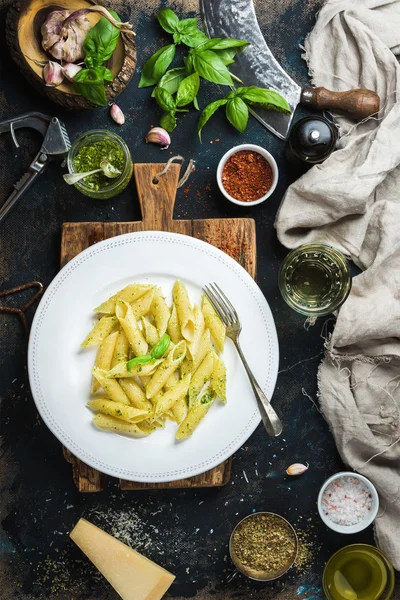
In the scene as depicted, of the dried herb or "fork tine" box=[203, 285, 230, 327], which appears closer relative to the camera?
"fork tine" box=[203, 285, 230, 327]

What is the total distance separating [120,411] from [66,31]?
1214 mm

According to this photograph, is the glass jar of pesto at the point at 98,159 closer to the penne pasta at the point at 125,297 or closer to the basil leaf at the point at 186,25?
the penne pasta at the point at 125,297

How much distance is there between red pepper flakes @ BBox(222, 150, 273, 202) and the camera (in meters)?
2.07

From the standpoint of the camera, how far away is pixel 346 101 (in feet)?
6.75

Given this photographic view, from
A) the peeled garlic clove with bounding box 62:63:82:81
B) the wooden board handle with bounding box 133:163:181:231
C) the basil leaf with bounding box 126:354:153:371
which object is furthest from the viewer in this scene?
the wooden board handle with bounding box 133:163:181:231

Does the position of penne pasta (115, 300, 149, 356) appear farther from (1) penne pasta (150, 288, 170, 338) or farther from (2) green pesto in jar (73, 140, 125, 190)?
(2) green pesto in jar (73, 140, 125, 190)

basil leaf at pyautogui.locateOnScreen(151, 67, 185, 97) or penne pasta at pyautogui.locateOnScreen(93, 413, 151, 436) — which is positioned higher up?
basil leaf at pyautogui.locateOnScreen(151, 67, 185, 97)

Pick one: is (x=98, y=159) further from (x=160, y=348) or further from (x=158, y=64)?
(x=160, y=348)

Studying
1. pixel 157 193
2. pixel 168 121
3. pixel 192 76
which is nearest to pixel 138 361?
pixel 157 193

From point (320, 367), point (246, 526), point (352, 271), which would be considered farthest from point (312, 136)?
point (246, 526)

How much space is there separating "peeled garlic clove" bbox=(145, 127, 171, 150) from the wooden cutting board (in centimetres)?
11

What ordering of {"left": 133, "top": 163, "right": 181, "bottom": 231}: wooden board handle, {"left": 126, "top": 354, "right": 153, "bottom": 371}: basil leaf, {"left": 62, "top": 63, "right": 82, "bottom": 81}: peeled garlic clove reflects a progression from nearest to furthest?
{"left": 126, "top": 354, "right": 153, "bottom": 371}: basil leaf → {"left": 62, "top": 63, "right": 82, "bottom": 81}: peeled garlic clove → {"left": 133, "top": 163, "right": 181, "bottom": 231}: wooden board handle

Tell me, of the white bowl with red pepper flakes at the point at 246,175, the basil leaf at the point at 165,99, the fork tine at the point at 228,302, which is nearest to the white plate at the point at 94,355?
the fork tine at the point at 228,302

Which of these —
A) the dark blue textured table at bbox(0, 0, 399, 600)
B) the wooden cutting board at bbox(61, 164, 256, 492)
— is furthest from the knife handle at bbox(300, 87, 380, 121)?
the wooden cutting board at bbox(61, 164, 256, 492)
